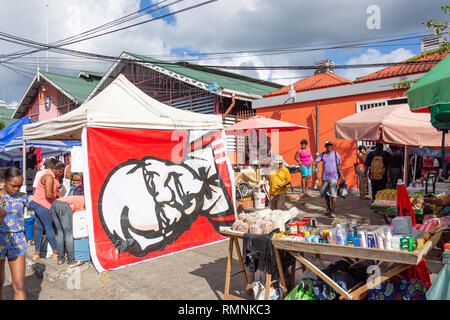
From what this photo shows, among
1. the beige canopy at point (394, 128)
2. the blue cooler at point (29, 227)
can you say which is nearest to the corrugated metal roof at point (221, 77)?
the beige canopy at point (394, 128)

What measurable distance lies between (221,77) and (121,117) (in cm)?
1448

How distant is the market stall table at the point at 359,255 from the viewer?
293 centimetres

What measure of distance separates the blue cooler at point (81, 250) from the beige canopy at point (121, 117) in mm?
1945

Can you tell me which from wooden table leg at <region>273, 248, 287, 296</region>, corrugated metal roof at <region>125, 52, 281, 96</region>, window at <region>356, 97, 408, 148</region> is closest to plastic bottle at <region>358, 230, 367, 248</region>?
wooden table leg at <region>273, 248, 287, 296</region>

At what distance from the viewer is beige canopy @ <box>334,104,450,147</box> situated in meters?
6.77

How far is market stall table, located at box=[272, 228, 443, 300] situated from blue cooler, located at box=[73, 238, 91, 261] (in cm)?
356

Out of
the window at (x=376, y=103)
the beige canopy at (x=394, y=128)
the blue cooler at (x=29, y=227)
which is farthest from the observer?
the window at (x=376, y=103)

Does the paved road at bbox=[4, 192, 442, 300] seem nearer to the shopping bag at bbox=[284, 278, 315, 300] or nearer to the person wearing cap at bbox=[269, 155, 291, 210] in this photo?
the shopping bag at bbox=[284, 278, 315, 300]

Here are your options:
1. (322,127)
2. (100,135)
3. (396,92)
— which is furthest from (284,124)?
(100,135)

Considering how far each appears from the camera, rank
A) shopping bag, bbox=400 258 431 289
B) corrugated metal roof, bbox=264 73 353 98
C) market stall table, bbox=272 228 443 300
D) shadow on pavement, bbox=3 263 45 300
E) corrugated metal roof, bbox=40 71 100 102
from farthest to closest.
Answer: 1. corrugated metal roof, bbox=40 71 100 102
2. corrugated metal roof, bbox=264 73 353 98
3. shadow on pavement, bbox=3 263 45 300
4. shopping bag, bbox=400 258 431 289
5. market stall table, bbox=272 228 443 300

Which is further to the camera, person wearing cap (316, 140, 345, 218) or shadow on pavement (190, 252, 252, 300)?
person wearing cap (316, 140, 345, 218)

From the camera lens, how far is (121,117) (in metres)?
5.79

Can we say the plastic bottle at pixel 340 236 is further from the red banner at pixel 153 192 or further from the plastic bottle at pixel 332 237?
the red banner at pixel 153 192

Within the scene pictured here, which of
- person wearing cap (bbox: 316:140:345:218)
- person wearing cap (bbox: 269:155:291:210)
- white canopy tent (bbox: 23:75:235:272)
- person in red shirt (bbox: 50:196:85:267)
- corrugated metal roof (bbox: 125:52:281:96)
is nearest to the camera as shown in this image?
white canopy tent (bbox: 23:75:235:272)
